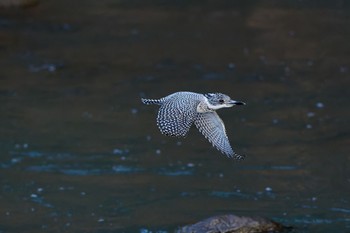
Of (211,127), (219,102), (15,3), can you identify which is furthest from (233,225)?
(15,3)

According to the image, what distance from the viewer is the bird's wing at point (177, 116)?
598cm

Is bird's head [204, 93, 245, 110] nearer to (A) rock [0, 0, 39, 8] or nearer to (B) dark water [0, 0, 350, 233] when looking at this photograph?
(B) dark water [0, 0, 350, 233]

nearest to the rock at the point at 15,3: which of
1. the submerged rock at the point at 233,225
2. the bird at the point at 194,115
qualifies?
the submerged rock at the point at 233,225

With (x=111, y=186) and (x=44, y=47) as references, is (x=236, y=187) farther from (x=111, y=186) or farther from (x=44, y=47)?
(x=44, y=47)

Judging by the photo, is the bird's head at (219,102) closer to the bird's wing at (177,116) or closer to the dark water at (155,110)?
the bird's wing at (177,116)

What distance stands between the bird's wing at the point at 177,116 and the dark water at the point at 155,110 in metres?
1.55

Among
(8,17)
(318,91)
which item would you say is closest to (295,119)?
(318,91)

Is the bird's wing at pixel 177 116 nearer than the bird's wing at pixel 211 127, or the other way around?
the bird's wing at pixel 177 116

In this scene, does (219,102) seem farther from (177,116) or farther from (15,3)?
(15,3)

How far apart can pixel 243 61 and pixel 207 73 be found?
589 mm

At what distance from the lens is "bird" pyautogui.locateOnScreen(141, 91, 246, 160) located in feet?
19.7

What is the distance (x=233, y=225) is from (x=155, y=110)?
11.1ft

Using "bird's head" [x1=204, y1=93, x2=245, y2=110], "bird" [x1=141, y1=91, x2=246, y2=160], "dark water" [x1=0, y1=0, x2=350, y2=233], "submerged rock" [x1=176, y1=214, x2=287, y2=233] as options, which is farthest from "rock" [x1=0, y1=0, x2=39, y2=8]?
"bird's head" [x1=204, y1=93, x2=245, y2=110]

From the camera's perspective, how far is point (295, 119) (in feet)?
32.7
